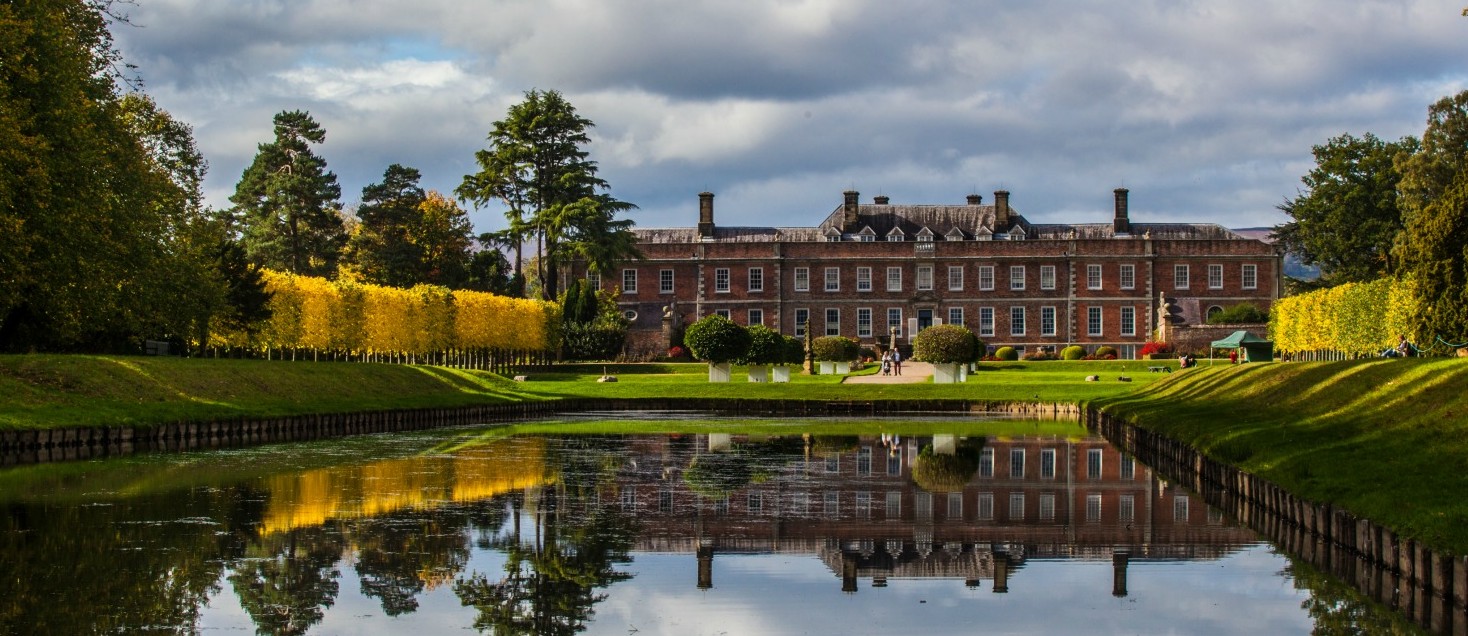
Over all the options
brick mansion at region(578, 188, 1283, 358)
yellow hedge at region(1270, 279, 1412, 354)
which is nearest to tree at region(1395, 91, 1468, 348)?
yellow hedge at region(1270, 279, 1412, 354)

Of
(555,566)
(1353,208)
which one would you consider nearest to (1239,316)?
(1353,208)

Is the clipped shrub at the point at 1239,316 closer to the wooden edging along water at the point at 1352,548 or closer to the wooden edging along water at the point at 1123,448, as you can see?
the wooden edging along water at the point at 1123,448

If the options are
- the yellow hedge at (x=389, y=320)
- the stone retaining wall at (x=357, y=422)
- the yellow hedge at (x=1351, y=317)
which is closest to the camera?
the stone retaining wall at (x=357, y=422)

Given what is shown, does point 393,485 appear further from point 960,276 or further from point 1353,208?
point 960,276

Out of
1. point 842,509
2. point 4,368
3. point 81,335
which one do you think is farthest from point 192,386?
point 842,509

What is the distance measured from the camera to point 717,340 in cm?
4625

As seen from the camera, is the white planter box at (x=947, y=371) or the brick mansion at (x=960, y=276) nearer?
the white planter box at (x=947, y=371)

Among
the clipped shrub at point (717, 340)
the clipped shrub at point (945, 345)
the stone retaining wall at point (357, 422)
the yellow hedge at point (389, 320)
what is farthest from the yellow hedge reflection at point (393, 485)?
the clipped shrub at point (945, 345)

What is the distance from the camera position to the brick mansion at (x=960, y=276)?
7531cm

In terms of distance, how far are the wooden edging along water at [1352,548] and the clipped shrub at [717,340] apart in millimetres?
27219

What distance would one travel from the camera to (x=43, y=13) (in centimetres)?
2791

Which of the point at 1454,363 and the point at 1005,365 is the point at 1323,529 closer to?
the point at 1454,363

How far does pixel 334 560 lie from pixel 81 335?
77.6 feet

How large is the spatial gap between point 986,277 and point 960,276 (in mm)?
1278
